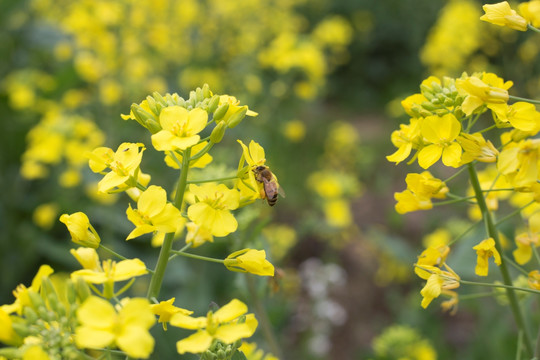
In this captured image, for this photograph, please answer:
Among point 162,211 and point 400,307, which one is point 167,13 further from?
point 162,211

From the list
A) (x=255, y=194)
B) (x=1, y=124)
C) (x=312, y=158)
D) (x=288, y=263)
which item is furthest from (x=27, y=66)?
(x=255, y=194)

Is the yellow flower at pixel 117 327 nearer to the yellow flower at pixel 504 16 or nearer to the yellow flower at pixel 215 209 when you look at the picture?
the yellow flower at pixel 215 209

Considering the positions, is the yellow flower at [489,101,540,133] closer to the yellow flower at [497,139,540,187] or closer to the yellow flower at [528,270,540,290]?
the yellow flower at [497,139,540,187]

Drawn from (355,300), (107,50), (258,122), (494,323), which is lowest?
(355,300)

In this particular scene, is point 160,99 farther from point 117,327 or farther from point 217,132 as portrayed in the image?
point 117,327

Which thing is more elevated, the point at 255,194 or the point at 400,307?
the point at 255,194

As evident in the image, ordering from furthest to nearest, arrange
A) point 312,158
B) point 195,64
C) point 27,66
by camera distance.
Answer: point 312,158, point 195,64, point 27,66

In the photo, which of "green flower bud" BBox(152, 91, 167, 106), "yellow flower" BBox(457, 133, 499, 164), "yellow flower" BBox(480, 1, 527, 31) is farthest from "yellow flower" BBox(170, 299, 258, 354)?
"yellow flower" BBox(480, 1, 527, 31)
